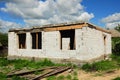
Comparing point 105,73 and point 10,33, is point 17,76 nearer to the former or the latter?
point 105,73


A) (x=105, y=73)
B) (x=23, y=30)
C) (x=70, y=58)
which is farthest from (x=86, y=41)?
(x=23, y=30)

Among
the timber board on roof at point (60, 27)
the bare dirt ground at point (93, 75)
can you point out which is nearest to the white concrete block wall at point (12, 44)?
the timber board on roof at point (60, 27)

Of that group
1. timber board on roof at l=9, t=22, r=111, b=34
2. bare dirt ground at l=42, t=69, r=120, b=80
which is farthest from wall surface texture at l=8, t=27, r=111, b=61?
bare dirt ground at l=42, t=69, r=120, b=80

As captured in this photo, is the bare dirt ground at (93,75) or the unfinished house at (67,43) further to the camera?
the unfinished house at (67,43)

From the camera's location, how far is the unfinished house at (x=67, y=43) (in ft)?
43.9

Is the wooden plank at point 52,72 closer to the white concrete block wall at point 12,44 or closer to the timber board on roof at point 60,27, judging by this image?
the timber board on roof at point 60,27

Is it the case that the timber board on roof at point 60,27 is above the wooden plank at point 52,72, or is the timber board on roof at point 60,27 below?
above

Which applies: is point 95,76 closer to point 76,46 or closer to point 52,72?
point 52,72

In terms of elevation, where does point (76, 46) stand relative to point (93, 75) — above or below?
above

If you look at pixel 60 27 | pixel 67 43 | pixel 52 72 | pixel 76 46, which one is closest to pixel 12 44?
pixel 67 43

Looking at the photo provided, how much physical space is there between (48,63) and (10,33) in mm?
5737

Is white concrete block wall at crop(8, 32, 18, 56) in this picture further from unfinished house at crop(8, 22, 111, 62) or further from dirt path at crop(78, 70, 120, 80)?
dirt path at crop(78, 70, 120, 80)

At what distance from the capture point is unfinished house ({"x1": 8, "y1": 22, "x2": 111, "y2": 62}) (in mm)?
13391

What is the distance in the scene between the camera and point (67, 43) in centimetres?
1591
